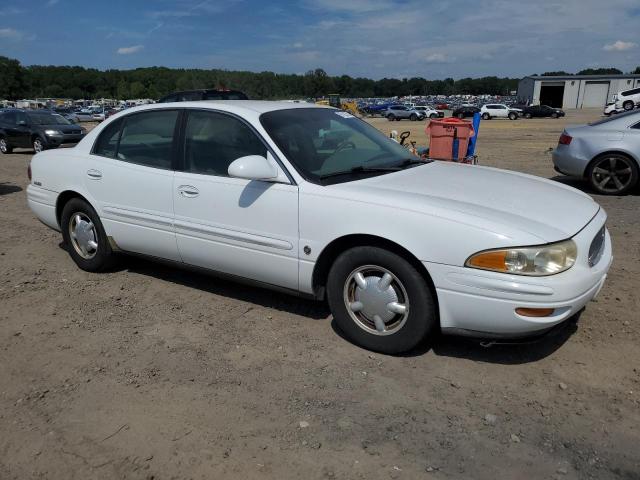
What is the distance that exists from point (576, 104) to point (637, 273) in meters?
82.8

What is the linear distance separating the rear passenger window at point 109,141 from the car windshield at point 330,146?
1550mm

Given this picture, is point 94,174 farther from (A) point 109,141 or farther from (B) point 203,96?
(B) point 203,96

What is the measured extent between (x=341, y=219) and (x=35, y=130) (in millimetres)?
15337

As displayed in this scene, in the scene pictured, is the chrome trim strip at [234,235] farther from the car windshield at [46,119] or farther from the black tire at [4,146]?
the black tire at [4,146]

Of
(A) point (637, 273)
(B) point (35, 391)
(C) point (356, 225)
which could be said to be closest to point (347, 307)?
(C) point (356, 225)

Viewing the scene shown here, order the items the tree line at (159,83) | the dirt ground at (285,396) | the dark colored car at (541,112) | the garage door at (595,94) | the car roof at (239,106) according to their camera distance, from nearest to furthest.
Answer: the dirt ground at (285,396) → the car roof at (239,106) → the dark colored car at (541,112) → the garage door at (595,94) → the tree line at (159,83)

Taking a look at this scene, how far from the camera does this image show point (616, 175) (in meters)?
8.23

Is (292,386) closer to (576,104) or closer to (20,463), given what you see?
(20,463)

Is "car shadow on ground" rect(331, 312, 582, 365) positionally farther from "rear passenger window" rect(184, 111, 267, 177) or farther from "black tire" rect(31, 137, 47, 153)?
"black tire" rect(31, 137, 47, 153)

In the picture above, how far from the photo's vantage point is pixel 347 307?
3.47 meters

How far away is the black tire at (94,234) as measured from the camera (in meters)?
4.79

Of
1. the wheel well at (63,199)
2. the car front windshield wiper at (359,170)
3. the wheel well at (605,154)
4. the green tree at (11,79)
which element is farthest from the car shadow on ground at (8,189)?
the green tree at (11,79)

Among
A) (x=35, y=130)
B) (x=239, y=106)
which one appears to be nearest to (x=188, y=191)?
(x=239, y=106)

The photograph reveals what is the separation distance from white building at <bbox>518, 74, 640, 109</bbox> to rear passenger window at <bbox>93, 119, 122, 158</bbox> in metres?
80.6
